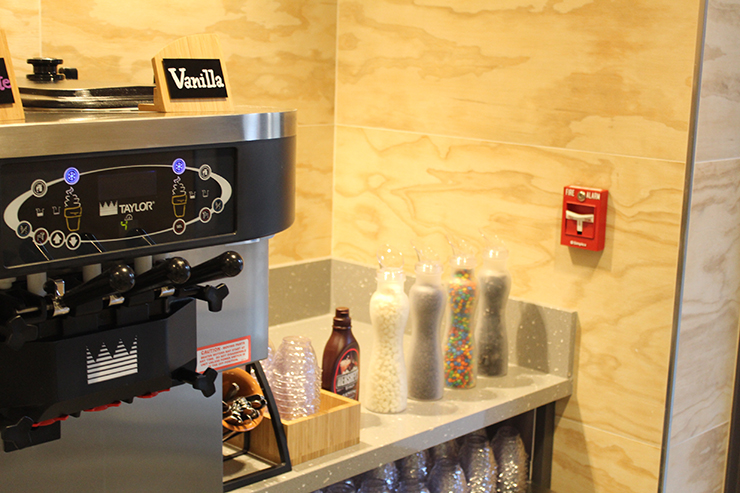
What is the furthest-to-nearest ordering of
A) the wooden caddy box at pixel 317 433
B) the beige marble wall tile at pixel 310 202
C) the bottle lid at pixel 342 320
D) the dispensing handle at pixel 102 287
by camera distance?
1. the beige marble wall tile at pixel 310 202
2. the bottle lid at pixel 342 320
3. the wooden caddy box at pixel 317 433
4. the dispensing handle at pixel 102 287

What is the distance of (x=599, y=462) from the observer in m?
1.61

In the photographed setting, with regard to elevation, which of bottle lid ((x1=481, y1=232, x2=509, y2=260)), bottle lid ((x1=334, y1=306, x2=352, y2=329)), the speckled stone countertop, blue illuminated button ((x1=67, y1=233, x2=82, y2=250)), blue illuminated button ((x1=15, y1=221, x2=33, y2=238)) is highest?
blue illuminated button ((x1=15, y1=221, x2=33, y2=238))

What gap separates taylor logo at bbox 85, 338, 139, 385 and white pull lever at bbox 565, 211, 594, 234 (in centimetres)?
98

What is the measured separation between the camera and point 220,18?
5.64 ft

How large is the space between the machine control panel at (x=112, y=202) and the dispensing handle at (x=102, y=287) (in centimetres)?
4

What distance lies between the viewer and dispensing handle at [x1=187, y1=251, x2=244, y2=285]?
0.81 metres

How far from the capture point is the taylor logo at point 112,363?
780 mm

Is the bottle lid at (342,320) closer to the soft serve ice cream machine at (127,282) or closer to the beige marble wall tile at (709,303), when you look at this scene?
the soft serve ice cream machine at (127,282)

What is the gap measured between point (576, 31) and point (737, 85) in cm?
31

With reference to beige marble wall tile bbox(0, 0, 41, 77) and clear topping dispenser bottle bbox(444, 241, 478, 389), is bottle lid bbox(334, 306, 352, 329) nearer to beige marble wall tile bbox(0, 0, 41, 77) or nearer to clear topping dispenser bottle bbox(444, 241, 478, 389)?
clear topping dispenser bottle bbox(444, 241, 478, 389)

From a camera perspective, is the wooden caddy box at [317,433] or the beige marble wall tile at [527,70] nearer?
the wooden caddy box at [317,433]

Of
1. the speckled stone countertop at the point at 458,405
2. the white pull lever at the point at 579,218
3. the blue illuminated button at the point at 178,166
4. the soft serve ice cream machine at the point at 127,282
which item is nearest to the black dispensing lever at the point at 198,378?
the soft serve ice cream machine at the point at 127,282

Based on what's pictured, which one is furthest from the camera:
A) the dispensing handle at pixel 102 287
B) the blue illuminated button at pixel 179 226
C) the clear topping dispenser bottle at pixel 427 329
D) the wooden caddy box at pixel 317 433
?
the clear topping dispenser bottle at pixel 427 329

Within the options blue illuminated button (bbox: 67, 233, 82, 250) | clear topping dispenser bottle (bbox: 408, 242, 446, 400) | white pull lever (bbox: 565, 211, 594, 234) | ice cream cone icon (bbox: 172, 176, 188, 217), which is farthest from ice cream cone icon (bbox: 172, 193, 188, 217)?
white pull lever (bbox: 565, 211, 594, 234)
